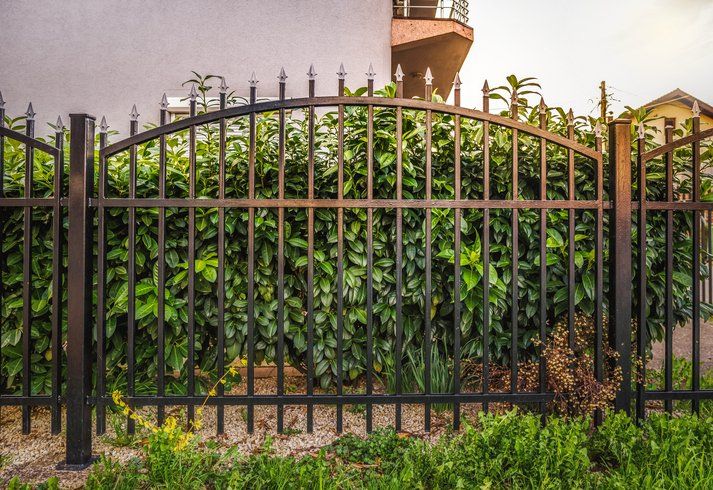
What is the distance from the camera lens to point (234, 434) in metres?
2.48

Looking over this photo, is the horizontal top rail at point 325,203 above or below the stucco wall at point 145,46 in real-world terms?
below

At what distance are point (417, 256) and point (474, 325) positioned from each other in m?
0.63

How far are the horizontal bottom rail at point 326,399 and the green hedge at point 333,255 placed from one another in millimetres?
254

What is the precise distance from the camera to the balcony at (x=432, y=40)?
5.55 metres

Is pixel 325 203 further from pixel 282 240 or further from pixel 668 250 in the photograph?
pixel 668 250

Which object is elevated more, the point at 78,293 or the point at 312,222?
the point at 312,222

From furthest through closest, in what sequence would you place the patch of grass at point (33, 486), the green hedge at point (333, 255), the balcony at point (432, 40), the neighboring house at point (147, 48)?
the balcony at point (432, 40) → the neighboring house at point (147, 48) → the green hedge at point (333, 255) → the patch of grass at point (33, 486)

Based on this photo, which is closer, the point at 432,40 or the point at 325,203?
the point at 325,203

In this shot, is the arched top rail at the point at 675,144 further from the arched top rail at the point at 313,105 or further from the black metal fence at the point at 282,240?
the arched top rail at the point at 313,105

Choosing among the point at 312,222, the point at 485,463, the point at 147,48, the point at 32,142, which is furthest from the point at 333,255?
the point at 147,48

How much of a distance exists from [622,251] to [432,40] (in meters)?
4.55

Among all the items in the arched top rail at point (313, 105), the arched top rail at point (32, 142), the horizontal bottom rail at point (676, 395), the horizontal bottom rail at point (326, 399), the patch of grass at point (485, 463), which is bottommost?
the patch of grass at point (485, 463)

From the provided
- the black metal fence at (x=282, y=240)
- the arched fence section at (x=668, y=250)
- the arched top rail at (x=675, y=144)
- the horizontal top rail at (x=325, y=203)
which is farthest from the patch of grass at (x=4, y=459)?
the arched top rail at (x=675, y=144)

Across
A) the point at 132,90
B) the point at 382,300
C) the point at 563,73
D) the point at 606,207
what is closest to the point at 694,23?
the point at 563,73
